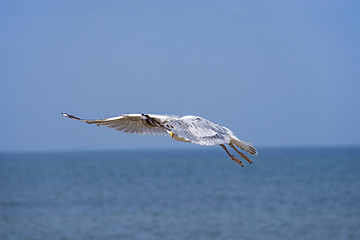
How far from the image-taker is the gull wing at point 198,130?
304 inches

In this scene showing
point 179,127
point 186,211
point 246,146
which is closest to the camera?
point 179,127

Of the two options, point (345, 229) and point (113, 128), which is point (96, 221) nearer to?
point (345, 229)

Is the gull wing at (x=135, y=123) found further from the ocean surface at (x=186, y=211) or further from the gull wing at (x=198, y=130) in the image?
the ocean surface at (x=186, y=211)

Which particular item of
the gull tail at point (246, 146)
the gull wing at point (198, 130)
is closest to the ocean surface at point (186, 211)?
the gull tail at point (246, 146)

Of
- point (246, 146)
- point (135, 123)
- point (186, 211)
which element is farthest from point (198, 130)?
point (186, 211)

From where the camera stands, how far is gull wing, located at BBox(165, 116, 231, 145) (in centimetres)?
772

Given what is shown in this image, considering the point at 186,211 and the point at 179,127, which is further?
the point at 186,211

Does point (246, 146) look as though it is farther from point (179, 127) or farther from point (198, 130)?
point (179, 127)

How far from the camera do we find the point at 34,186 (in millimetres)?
55188

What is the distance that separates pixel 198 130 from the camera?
316 inches

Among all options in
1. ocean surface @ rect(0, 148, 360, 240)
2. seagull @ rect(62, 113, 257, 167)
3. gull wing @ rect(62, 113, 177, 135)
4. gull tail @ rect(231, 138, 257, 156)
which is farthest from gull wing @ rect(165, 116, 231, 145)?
ocean surface @ rect(0, 148, 360, 240)

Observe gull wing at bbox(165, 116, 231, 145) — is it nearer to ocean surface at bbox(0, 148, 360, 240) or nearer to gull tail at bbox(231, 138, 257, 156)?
gull tail at bbox(231, 138, 257, 156)

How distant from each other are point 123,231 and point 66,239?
103 inches

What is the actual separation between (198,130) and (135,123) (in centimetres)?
223
